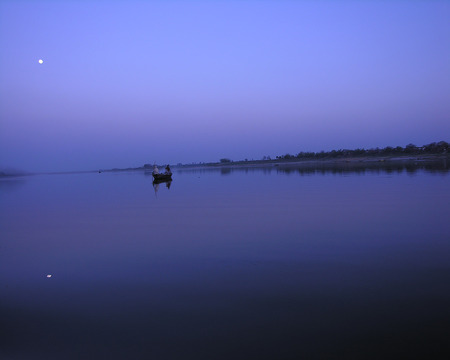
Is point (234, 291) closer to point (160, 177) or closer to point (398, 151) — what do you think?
point (160, 177)

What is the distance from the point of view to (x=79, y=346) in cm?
473

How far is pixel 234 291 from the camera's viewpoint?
6441 millimetres

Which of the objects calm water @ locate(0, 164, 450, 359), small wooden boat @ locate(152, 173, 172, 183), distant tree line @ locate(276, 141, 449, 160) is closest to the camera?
calm water @ locate(0, 164, 450, 359)

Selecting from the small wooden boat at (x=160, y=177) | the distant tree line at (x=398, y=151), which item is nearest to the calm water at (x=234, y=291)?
the small wooden boat at (x=160, y=177)

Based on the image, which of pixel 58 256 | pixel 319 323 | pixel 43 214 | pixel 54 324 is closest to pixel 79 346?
pixel 54 324

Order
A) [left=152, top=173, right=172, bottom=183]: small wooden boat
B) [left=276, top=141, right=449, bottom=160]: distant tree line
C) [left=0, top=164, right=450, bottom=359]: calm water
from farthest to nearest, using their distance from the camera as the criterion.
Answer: [left=276, top=141, right=449, bottom=160]: distant tree line, [left=152, top=173, right=172, bottom=183]: small wooden boat, [left=0, top=164, right=450, bottom=359]: calm water

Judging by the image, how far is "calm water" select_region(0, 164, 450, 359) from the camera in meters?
4.61

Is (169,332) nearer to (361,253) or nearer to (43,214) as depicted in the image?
(361,253)

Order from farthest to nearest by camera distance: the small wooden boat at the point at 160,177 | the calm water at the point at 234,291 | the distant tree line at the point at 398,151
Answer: the distant tree line at the point at 398,151
the small wooden boat at the point at 160,177
the calm water at the point at 234,291

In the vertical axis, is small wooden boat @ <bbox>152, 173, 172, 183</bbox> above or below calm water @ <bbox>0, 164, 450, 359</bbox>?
above

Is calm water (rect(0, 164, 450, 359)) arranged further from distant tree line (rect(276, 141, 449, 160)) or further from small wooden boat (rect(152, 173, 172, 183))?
distant tree line (rect(276, 141, 449, 160))

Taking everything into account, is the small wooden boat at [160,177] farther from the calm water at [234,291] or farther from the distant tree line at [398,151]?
the distant tree line at [398,151]

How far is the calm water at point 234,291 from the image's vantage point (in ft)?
15.1

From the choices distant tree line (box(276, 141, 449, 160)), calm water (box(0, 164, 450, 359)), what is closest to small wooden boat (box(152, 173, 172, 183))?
calm water (box(0, 164, 450, 359))
